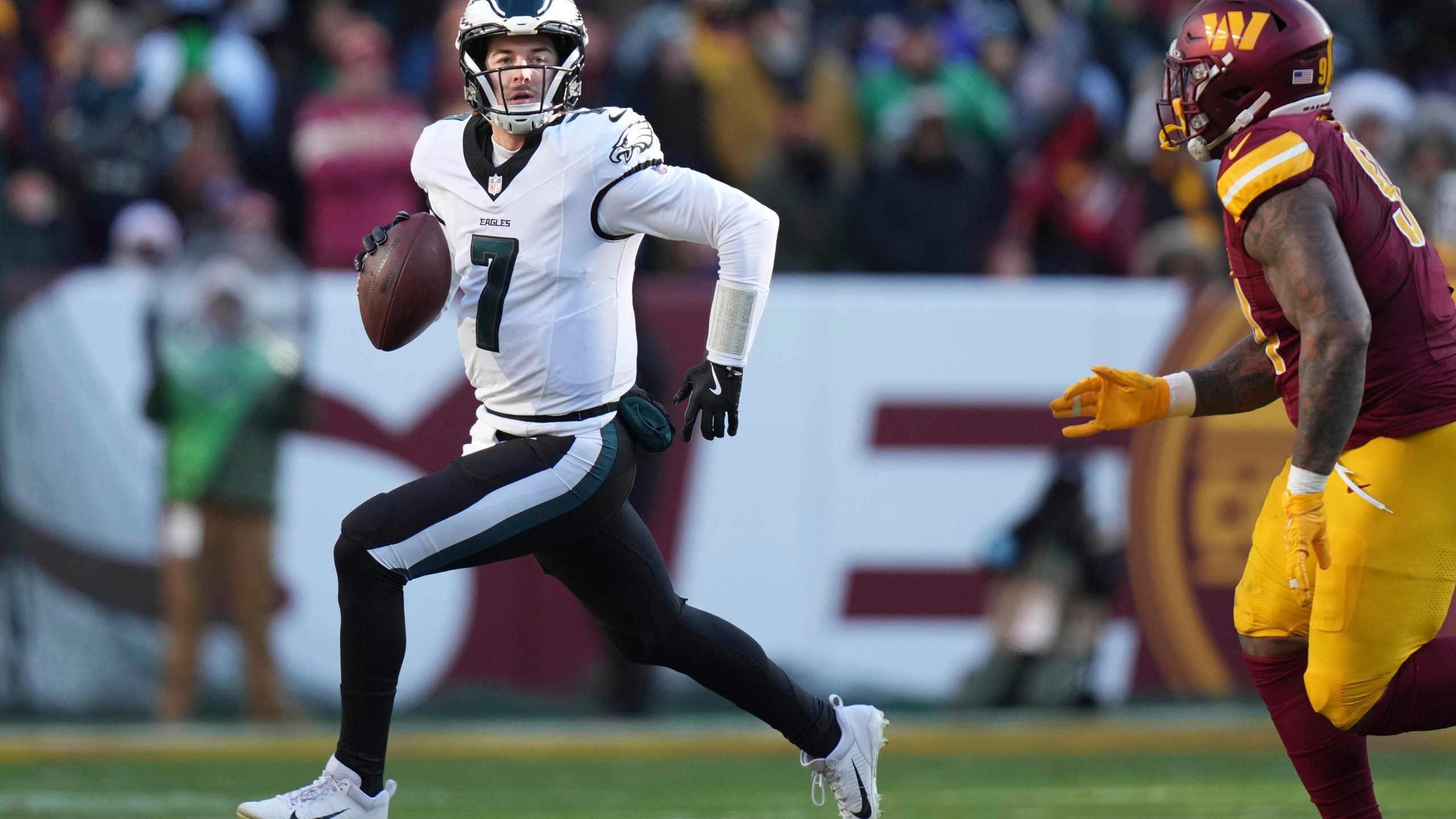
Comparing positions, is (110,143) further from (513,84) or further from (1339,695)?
(1339,695)

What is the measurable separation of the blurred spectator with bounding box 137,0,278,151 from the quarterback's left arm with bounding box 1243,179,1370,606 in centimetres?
597

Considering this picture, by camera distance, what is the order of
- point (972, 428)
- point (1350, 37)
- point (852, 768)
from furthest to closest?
point (1350, 37)
point (972, 428)
point (852, 768)

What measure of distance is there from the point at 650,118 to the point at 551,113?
15.3 ft

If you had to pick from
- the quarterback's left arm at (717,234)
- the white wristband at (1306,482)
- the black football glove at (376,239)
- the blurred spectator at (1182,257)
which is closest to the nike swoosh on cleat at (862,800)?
the quarterback's left arm at (717,234)

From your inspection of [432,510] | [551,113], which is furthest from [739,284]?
[432,510]

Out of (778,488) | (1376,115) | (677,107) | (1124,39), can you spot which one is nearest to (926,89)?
(677,107)

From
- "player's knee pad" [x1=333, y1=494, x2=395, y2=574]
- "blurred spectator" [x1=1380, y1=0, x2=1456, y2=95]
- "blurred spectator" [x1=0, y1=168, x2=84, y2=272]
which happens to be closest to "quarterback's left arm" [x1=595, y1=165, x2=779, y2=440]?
"player's knee pad" [x1=333, y1=494, x2=395, y2=574]

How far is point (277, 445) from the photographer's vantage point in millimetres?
7535

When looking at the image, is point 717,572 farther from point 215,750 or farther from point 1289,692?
point 1289,692

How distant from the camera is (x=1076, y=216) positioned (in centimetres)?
877

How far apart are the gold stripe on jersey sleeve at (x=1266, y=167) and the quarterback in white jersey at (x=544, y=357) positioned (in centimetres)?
98

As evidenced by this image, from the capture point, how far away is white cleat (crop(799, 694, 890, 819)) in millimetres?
4406

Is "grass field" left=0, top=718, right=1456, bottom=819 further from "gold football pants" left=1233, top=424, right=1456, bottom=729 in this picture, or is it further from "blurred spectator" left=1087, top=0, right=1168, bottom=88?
"blurred spectator" left=1087, top=0, right=1168, bottom=88

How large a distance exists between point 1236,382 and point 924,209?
14.7 feet
